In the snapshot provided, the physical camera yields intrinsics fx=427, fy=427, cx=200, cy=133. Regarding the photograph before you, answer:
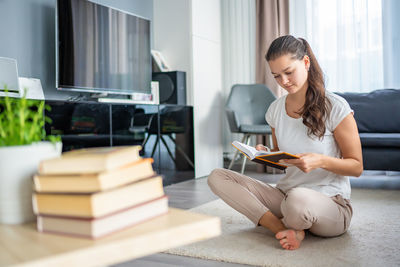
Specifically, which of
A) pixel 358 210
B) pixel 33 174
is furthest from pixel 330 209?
pixel 33 174

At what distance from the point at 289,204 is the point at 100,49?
2141 millimetres

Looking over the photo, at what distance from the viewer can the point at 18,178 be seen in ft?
2.19

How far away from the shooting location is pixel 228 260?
1.57 meters

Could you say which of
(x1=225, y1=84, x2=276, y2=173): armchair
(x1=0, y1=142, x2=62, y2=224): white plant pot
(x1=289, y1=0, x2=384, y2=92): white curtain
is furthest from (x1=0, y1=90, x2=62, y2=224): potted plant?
(x1=289, y1=0, x2=384, y2=92): white curtain

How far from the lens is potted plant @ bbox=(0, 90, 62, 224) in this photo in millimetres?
662

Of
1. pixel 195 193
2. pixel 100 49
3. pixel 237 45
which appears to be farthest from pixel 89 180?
pixel 237 45

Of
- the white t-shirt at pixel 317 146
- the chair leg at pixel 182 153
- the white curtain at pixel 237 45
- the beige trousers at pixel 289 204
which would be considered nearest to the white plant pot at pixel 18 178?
the beige trousers at pixel 289 204

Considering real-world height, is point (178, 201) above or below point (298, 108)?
below

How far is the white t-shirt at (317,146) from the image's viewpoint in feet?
5.60

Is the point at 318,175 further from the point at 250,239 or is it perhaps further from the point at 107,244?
the point at 107,244

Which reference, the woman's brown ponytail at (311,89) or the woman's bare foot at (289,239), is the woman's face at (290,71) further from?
the woman's bare foot at (289,239)

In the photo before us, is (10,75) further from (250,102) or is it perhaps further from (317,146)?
(250,102)

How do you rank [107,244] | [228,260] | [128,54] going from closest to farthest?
[107,244] < [228,260] < [128,54]

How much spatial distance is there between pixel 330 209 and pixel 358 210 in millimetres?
840
